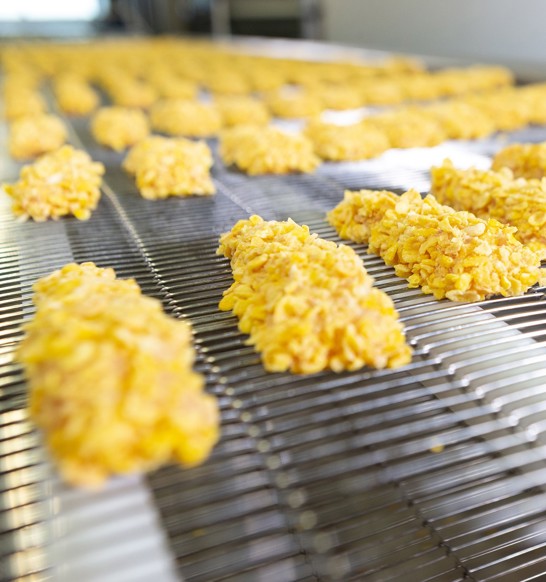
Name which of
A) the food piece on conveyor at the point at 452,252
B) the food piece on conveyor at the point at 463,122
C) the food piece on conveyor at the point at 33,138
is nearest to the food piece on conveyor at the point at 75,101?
the food piece on conveyor at the point at 33,138

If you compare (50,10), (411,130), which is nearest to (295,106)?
(411,130)

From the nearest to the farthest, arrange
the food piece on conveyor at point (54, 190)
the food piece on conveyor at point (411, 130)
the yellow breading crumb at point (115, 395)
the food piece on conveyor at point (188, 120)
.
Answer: the yellow breading crumb at point (115, 395), the food piece on conveyor at point (54, 190), the food piece on conveyor at point (411, 130), the food piece on conveyor at point (188, 120)

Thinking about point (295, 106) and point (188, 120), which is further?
point (295, 106)

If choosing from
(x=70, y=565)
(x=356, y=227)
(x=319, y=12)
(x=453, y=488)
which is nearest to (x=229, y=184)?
(x=356, y=227)

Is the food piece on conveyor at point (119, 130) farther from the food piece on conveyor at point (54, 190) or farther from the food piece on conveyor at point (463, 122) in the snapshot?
the food piece on conveyor at point (463, 122)

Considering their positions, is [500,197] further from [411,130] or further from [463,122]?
[463,122]

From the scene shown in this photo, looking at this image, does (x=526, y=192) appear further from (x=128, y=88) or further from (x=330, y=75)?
(x=330, y=75)
